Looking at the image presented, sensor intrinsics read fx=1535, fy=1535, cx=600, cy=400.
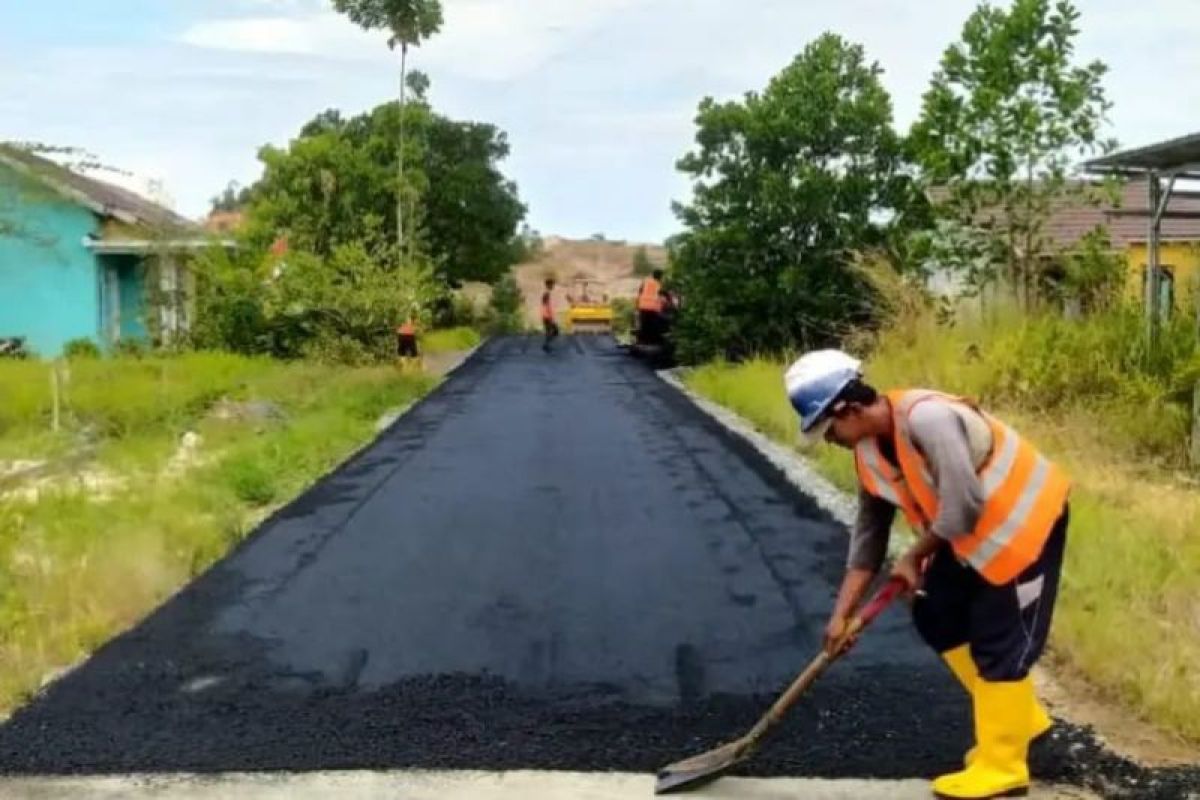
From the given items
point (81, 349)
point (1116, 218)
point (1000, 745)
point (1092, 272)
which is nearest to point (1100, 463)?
point (1092, 272)

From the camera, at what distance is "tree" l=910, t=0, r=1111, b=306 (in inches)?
618

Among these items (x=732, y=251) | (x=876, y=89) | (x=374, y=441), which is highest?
(x=876, y=89)

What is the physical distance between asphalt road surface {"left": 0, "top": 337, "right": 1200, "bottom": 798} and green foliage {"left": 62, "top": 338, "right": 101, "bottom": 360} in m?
12.5

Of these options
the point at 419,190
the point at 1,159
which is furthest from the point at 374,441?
the point at 419,190

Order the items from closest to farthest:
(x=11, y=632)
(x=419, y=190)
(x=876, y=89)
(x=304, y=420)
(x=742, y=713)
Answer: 1. (x=742, y=713)
2. (x=11, y=632)
3. (x=304, y=420)
4. (x=876, y=89)
5. (x=419, y=190)

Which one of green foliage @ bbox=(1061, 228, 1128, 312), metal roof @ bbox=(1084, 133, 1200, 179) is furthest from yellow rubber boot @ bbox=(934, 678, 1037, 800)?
green foliage @ bbox=(1061, 228, 1128, 312)

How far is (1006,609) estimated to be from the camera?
14.2ft

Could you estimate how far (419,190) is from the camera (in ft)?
92.6

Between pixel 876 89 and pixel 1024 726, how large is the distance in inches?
715

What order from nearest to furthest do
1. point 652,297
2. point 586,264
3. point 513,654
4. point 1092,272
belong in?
point 513,654
point 1092,272
point 652,297
point 586,264

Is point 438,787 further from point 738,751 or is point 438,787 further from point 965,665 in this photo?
point 965,665

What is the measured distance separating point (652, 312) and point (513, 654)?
67.0 ft

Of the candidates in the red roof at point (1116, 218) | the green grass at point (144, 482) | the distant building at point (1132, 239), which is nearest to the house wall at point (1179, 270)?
the distant building at point (1132, 239)

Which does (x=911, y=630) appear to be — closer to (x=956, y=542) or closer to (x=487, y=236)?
(x=956, y=542)
